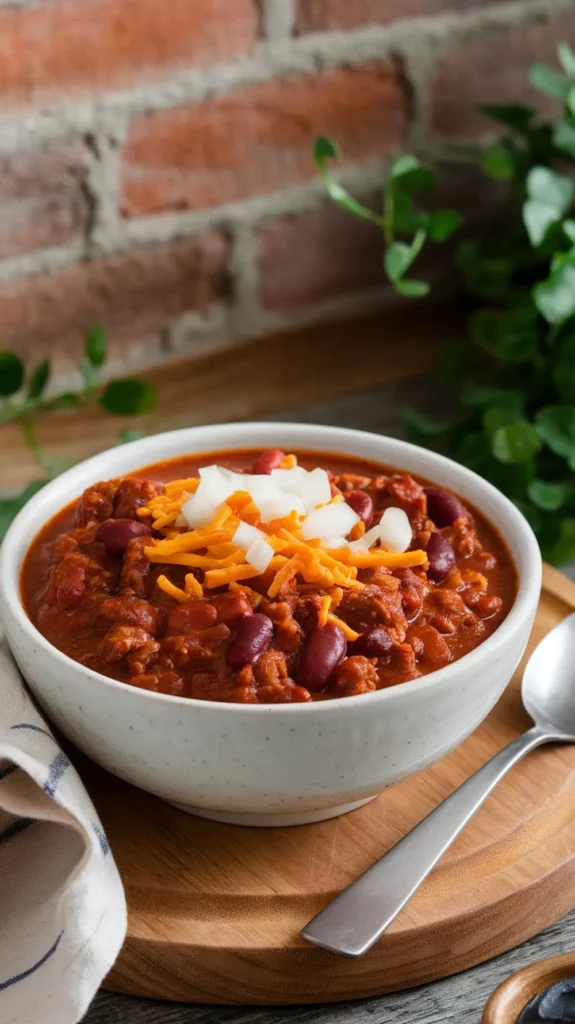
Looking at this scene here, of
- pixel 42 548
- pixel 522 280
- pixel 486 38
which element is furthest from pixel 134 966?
pixel 486 38

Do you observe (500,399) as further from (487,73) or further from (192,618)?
(192,618)

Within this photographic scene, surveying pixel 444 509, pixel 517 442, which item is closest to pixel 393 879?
pixel 444 509

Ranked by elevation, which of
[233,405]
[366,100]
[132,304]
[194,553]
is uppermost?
[366,100]

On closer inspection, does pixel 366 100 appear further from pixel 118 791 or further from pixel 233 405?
pixel 118 791

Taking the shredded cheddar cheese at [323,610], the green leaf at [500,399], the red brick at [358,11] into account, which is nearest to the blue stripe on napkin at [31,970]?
the shredded cheddar cheese at [323,610]

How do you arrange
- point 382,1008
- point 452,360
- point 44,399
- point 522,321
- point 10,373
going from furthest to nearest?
1. point 452,360
2. point 44,399
3. point 522,321
4. point 10,373
5. point 382,1008

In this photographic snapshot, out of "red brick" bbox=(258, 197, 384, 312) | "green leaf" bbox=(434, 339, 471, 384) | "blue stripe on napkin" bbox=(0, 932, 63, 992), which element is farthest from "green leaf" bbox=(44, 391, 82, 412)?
"blue stripe on napkin" bbox=(0, 932, 63, 992)

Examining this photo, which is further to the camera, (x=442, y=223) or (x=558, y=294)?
(x=442, y=223)

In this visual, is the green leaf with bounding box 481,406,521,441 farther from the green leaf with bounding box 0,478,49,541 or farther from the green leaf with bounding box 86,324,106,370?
the green leaf with bounding box 0,478,49,541
